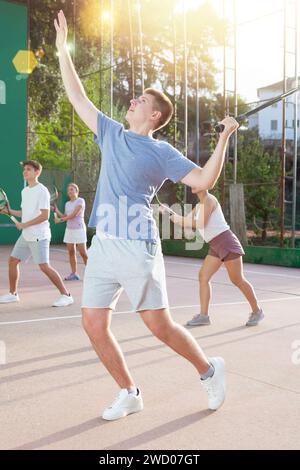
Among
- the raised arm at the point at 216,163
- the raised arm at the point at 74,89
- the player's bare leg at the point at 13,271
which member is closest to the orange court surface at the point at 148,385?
the player's bare leg at the point at 13,271

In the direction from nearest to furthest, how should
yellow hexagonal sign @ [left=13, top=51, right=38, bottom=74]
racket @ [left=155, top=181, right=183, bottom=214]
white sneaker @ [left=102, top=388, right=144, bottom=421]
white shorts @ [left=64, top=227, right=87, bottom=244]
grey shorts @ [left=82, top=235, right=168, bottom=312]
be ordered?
1. grey shorts @ [left=82, top=235, right=168, bottom=312]
2. white sneaker @ [left=102, top=388, right=144, bottom=421]
3. white shorts @ [left=64, top=227, right=87, bottom=244]
4. yellow hexagonal sign @ [left=13, top=51, right=38, bottom=74]
5. racket @ [left=155, top=181, right=183, bottom=214]

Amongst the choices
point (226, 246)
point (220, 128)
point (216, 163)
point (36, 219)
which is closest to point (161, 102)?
point (220, 128)

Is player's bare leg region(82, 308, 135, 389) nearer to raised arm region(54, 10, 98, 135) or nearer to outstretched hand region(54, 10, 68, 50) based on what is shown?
raised arm region(54, 10, 98, 135)

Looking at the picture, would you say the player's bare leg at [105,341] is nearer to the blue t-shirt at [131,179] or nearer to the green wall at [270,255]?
the blue t-shirt at [131,179]

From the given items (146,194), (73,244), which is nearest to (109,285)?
(146,194)

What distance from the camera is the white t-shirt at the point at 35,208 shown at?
763 centimetres

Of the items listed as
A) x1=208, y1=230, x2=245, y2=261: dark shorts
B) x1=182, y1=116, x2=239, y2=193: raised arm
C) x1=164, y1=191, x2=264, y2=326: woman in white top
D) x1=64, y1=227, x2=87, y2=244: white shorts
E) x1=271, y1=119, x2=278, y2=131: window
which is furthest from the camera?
x1=271, y1=119, x2=278, y2=131: window

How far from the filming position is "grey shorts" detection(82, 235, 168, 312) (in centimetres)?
346

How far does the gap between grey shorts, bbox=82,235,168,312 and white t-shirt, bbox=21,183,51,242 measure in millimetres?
4191

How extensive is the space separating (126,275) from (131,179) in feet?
1.80

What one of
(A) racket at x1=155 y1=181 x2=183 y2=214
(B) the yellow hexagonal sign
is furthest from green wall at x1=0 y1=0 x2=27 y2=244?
(A) racket at x1=155 y1=181 x2=183 y2=214

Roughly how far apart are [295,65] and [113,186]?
540 inches

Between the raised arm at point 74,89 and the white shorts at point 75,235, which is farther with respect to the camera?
the white shorts at point 75,235

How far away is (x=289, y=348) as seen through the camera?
18.5 feet
